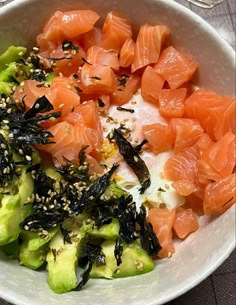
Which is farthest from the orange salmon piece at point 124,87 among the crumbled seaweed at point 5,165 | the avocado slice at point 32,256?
the avocado slice at point 32,256

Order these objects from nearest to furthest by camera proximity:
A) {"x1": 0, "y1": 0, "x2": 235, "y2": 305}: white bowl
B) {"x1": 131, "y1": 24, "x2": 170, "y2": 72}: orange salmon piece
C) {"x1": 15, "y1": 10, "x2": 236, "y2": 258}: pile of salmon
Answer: {"x1": 0, "y1": 0, "x2": 235, "y2": 305}: white bowl → {"x1": 15, "y1": 10, "x2": 236, "y2": 258}: pile of salmon → {"x1": 131, "y1": 24, "x2": 170, "y2": 72}: orange salmon piece

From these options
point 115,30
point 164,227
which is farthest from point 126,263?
point 115,30

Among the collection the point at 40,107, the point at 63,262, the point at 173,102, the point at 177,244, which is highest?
the point at 40,107

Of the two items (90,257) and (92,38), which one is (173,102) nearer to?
(92,38)

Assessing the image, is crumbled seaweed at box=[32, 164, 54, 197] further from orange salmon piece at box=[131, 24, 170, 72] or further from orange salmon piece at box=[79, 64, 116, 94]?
orange salmon piece at box=[131, 24, 170, 72]

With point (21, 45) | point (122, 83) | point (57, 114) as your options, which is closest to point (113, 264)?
point (57, 114)

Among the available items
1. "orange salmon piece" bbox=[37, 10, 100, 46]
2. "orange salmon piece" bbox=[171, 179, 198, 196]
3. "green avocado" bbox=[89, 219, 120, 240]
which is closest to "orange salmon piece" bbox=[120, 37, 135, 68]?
"orange salmon piece" bbox=[37, 10, 100, 46]
